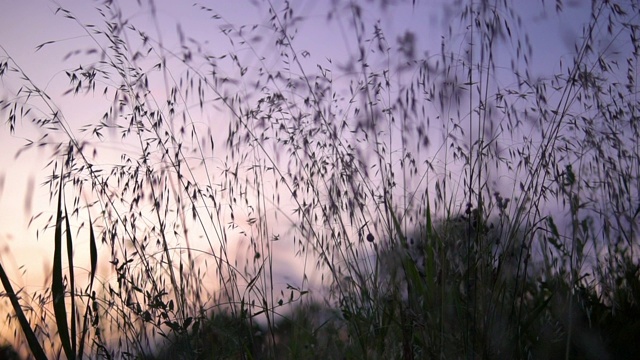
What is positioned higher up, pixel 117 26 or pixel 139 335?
pixel 117 26

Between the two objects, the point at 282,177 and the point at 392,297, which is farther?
the point at 282,177

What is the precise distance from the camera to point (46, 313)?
100 inches

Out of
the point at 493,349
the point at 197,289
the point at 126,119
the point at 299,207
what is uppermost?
the point at 126,119

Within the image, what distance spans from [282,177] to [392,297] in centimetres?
99

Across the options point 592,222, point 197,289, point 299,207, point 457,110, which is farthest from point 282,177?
point 592,222

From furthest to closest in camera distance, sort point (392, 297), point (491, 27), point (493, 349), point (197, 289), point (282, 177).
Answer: point (282, 177) → point (197, 289) → point (491, 27) → point (392, 297) → point (493, 349)

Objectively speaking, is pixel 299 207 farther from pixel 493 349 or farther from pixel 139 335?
pixel 493 349

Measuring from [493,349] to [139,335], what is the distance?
1262mm

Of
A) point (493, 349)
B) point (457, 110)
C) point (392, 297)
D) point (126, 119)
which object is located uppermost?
point (126, 119)

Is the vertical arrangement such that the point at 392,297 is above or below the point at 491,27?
below

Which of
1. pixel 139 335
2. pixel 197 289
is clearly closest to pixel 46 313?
pixel 139 335

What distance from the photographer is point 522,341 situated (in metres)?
1.99

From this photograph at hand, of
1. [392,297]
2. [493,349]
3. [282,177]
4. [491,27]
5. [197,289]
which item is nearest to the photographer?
[493,349]

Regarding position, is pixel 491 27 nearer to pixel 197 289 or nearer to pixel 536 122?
pixel 536 122
